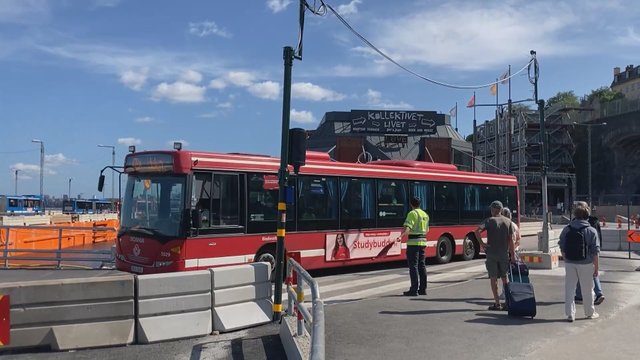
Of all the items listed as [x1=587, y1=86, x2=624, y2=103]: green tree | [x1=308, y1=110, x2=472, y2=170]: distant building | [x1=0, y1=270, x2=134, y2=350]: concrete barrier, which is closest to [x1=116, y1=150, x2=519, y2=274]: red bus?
[x1=0, y1=270, x2=134, y2=350]: concrete barrier

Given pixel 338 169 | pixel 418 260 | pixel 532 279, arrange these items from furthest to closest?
pixel 338 169
pixel 532 279
pixel 418 260

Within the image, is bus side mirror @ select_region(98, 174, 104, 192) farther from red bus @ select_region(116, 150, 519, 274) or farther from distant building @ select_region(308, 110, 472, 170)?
distant building @ select_region(308, 110, 472, 170)

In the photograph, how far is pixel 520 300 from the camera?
8.40m

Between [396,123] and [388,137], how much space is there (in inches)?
63.1

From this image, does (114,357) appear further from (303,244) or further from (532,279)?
(532,279)

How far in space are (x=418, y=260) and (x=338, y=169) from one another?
14.7 feet

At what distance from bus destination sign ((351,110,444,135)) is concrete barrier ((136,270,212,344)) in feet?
152

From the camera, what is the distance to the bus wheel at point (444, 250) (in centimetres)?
1666

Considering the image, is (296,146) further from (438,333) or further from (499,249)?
(499,249)

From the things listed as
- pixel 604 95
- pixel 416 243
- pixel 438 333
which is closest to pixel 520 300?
pixel 438 333

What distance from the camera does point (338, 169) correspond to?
14328mm

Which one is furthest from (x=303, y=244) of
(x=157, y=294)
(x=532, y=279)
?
(x=157, y=294)

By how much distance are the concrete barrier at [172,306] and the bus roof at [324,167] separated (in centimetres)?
392

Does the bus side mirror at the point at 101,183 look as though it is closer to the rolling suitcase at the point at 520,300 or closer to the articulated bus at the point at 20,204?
the rolling suitcase at the point at 520,300
